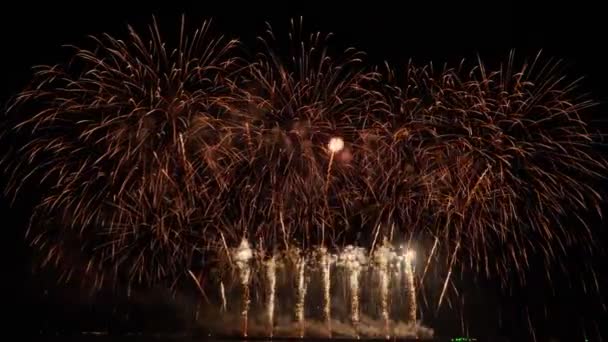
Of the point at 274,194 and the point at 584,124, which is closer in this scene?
the point at 584,124

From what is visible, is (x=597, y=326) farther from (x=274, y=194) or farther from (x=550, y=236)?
(x=274, y=194)

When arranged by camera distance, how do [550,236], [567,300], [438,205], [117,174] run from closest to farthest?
1. [550,236]
2. [117,174]
3. [438,205]
4. [567,300]

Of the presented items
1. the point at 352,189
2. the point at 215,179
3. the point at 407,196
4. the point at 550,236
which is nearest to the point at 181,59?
the point at 215,179

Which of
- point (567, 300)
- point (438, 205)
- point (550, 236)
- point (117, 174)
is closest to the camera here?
point (550, 236)

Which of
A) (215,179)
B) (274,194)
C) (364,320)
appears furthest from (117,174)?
(364,320)

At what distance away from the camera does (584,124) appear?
24109 mm

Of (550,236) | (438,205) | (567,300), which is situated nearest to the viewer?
(550,236)

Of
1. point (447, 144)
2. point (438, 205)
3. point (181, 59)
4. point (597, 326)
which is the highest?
point (181, 59)

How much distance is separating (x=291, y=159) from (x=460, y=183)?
22.4ft

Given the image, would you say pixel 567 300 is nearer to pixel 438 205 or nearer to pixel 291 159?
pixel 438 205

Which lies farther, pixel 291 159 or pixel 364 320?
pixel 364 320

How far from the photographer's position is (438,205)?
2695 centimetres

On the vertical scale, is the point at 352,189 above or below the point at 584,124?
below

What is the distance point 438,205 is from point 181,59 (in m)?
11.9
